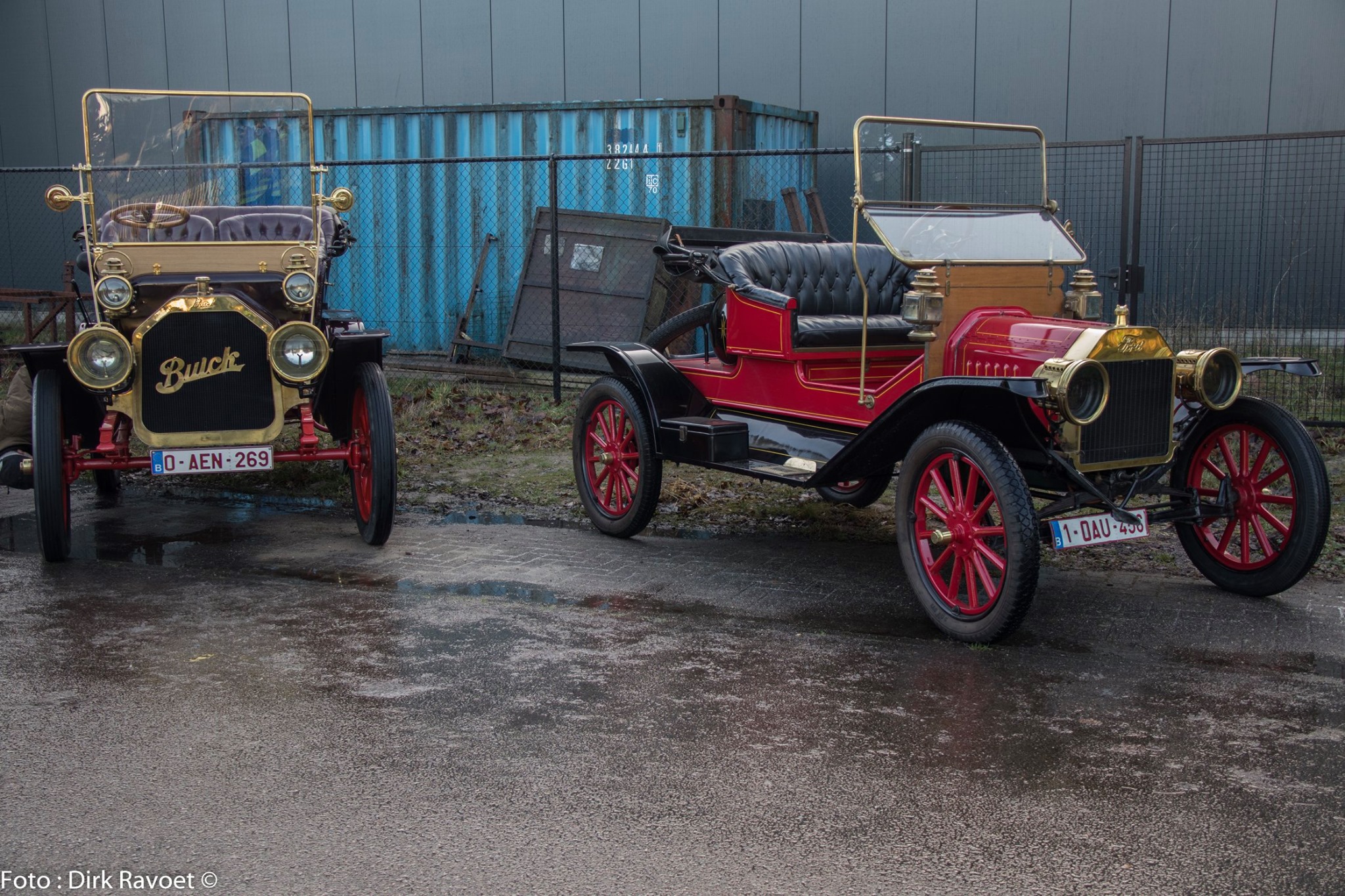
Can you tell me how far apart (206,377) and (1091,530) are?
4.06m

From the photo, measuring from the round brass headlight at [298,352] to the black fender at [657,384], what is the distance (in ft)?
4.92

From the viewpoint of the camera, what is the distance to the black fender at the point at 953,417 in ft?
14.9

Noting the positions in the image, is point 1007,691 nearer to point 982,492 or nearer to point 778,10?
point 982,492

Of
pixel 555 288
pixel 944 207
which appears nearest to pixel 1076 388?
pixel 944 207

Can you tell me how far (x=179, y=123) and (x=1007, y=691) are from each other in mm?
5902

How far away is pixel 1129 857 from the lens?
116 inches

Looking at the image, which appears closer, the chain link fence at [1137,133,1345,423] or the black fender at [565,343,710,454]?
the black fender at [565,343,710,454]

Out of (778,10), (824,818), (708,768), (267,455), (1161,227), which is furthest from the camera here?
(778,10)

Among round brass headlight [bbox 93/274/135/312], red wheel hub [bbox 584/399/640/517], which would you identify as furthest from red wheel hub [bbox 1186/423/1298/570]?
round brass headlight [bbox 93/274/135/312]

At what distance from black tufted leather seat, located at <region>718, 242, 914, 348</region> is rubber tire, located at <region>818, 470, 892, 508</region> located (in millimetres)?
961

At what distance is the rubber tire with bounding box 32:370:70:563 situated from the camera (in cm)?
567

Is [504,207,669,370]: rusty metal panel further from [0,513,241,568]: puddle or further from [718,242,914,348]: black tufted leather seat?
[0,513,241,568]: puddle

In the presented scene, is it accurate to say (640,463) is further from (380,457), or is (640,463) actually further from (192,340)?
(192,340)

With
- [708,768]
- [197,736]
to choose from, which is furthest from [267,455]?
[708,768]
